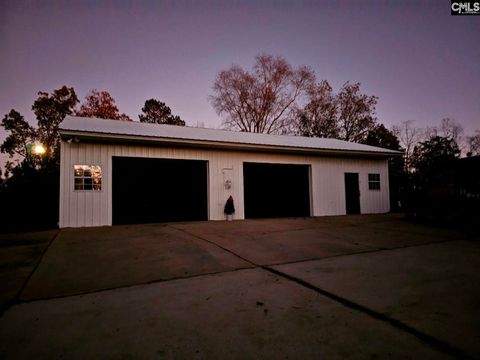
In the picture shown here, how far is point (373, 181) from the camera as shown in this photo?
13.6 metres

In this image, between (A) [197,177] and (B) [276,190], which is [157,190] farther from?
(B) [276,190]

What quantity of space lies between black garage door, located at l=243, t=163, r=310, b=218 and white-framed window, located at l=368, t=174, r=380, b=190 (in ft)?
12.8

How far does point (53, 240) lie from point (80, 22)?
10.6m

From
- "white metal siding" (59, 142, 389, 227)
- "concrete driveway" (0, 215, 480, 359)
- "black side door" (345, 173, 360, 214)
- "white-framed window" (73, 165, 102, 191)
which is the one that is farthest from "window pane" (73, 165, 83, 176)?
"black side door" (345, 173, 360, 214)

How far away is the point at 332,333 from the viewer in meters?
1.84

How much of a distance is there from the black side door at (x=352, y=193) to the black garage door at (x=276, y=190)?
2.40 metres

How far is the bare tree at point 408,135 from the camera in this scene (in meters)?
29.7

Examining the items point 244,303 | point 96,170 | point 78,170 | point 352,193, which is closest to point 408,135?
point 352,193

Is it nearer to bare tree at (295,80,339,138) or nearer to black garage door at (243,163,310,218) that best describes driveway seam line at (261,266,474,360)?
black garage door at (243,163,310,218)

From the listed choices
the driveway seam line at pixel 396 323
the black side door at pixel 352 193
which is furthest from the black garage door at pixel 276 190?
the driveway seam line at pixel 396 323

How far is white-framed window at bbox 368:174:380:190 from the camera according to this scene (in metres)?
13.5

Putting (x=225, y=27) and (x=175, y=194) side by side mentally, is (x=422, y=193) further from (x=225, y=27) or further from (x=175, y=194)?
(x=225, y=27)

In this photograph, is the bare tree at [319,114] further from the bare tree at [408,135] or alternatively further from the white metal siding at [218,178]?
the white metal siding at [218,178]

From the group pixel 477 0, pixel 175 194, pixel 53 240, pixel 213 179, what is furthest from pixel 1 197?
pixel 477 0
